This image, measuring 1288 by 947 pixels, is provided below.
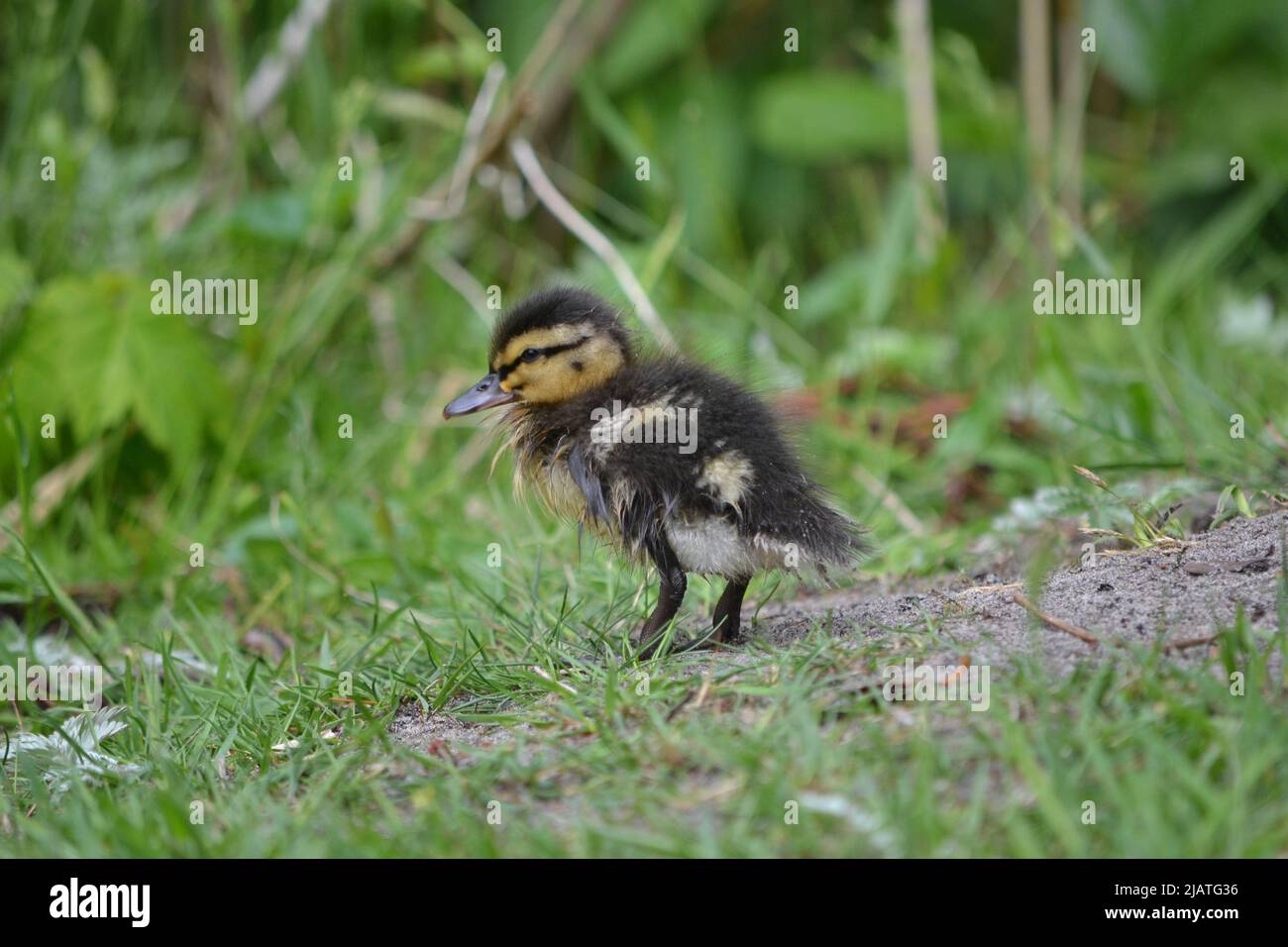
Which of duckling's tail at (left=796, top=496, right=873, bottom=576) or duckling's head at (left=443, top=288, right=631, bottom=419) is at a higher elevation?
duckling's head at (left=443, top=288, right=631, bottom=419)

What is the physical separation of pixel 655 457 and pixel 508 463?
97.2 inches

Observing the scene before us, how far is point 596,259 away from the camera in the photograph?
6039mm

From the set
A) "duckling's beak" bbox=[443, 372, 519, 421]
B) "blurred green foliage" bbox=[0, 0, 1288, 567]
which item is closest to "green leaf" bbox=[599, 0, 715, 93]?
"blurred green foliage" bbox=[0, 0, 1288, 567]

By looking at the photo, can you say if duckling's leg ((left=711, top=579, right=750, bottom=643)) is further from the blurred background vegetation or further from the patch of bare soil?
the blurred background vegetation

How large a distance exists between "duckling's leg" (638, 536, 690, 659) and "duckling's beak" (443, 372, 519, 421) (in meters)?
0.61

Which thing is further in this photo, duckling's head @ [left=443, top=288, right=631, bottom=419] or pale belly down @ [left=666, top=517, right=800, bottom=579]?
duckling's head @ [left=443, top=288, right=631, bottom=419]

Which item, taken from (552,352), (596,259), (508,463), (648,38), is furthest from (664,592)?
(648,38)

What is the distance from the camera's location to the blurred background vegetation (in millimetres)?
4809

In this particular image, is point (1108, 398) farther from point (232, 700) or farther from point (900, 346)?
point (232, 700)

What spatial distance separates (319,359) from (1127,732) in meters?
4.33

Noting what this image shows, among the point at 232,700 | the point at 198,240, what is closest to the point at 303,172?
the point at 198,240

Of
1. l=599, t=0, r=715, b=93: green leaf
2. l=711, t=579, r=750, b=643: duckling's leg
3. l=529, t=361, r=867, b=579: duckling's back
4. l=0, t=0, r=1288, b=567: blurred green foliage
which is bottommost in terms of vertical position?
l=711, t=579, r=750, b=643: duckling's leg

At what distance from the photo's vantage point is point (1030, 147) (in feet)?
21.2

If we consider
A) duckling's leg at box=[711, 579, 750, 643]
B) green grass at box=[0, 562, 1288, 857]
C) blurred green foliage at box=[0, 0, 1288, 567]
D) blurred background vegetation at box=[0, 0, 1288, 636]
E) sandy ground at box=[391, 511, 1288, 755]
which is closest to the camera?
green grass at box=[0, 562, 1288, 857]
